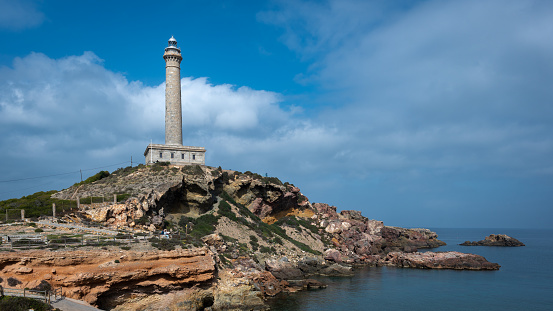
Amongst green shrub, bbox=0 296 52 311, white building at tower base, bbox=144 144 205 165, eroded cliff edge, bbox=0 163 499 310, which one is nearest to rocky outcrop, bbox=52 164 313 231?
eroded cliff edge, bbox=0 163 499 310

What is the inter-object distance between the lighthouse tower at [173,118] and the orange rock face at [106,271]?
30.6 meters

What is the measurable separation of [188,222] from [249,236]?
26.3 ft

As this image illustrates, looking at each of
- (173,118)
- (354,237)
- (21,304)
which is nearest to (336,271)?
(354,237)

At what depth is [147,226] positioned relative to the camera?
36.1 meters

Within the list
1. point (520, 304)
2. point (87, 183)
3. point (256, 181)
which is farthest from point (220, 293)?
point (256, 181)

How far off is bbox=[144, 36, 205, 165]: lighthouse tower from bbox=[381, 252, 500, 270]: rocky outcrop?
111 feet

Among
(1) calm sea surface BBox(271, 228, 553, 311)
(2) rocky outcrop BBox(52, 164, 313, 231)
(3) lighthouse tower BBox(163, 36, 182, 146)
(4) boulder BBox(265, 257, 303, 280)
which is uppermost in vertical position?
(3) lighthouse tower BBox(163, 36, 182, 146)

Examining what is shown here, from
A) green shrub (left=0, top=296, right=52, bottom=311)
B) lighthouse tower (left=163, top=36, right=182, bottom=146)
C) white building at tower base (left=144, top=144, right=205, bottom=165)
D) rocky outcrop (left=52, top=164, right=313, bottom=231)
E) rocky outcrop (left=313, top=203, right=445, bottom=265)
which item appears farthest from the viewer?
rocky outcrop (left=313, top=203, right=445, bottom=265)

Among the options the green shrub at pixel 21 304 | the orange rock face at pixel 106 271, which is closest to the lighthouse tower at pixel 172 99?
the orange rock face at pixel 106 271

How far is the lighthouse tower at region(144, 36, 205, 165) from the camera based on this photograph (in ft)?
177

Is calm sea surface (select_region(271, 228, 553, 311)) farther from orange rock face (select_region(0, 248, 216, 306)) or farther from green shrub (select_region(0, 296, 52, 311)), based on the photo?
green shrub (select_region(0, 296, 52, 311))

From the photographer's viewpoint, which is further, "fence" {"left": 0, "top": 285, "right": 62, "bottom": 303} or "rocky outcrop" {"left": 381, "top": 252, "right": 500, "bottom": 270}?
"rocky outcrop" {"left": 381, "top": 252, "right": 500, "bottom": 270}

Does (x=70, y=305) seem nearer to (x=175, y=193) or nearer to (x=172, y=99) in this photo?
(x=175, y=193)

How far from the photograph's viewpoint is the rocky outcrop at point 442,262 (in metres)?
50.4
